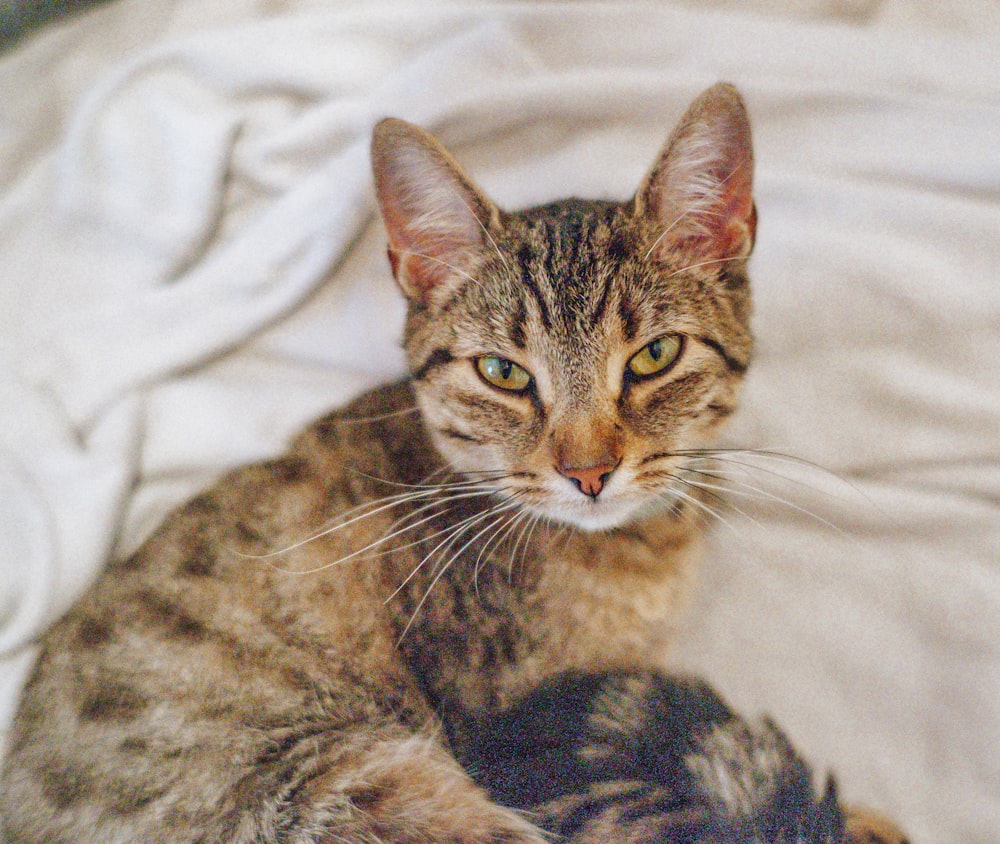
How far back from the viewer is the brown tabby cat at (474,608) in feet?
3.78

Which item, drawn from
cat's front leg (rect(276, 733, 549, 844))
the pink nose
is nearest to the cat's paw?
cat's front leg (rect(276, 733, 549, 844))

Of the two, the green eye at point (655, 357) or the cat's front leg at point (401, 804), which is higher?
the green eye at point (655, 357)

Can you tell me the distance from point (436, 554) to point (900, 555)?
93cm

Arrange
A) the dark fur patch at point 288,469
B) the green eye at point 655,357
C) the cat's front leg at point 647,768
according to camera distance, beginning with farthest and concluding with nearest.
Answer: the dark fur patch at point 288,469 → the green eye at point 655,357 → the cat's front leg at point 647,768

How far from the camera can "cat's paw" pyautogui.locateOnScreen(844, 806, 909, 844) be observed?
125cm

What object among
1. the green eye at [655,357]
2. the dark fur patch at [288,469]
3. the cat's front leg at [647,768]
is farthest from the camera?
the dark fur patch at [288,469]

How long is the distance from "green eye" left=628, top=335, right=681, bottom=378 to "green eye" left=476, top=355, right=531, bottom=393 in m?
0.18

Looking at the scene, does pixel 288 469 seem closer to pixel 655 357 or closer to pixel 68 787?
pixel 68 787

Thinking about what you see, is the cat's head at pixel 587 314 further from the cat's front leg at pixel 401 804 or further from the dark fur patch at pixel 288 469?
the cat's front leg at pixel 401 804

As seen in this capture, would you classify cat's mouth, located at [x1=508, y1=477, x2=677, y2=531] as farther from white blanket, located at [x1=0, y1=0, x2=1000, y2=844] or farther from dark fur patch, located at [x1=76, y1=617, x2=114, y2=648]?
dark fur patch, located at [x1=76, y1=617, x2=114, y2=648]

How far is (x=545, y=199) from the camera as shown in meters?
1.70

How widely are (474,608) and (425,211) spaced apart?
711mm

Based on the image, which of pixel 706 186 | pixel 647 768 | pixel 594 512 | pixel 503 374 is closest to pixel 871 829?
pixel 647 768

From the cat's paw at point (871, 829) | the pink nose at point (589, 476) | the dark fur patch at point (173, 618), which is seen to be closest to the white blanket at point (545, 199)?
the cat's paw at point (871, 829)
